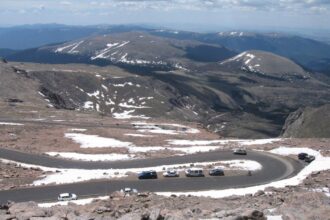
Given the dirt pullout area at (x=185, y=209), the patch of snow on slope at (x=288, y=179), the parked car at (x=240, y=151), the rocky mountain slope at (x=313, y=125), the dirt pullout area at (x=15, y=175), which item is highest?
the dirt pullout area at (x=185, y=209)

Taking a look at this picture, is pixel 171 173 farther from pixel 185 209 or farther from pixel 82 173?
pixel 185 209

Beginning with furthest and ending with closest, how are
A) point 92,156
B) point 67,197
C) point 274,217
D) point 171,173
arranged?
point 92,156 → point 171,173 → point 67,197 → point 274,217

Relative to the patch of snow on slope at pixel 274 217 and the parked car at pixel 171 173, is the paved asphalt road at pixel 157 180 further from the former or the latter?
the patch of snow on slope at pixel 274 217

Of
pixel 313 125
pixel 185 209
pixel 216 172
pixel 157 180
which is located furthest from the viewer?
pixel 313 125

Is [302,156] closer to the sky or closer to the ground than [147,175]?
closer to the ground

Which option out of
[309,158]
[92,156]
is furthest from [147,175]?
[309,158]

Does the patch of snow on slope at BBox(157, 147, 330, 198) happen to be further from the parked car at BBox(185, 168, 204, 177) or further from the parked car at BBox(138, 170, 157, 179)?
the parked car at BBox(138, 170, 157, 179)

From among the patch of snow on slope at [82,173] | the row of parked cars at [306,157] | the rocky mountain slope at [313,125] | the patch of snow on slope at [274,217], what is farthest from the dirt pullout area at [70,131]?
the patch of snow on slope at [274,217]
